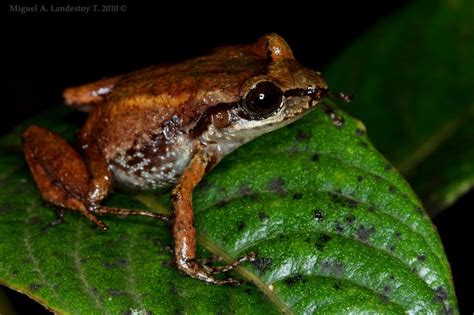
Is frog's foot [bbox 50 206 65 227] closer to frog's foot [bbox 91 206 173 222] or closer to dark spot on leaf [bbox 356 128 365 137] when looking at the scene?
frog's foot [bbox 91 206 173 222]

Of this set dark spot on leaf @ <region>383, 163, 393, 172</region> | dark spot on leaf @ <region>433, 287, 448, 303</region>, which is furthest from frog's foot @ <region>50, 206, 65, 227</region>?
dark spot on leaf @ <region>433, 287, 448, 303</region>

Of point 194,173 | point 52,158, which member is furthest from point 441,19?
point 52,158

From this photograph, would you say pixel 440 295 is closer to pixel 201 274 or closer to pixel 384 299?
pixel 384 299

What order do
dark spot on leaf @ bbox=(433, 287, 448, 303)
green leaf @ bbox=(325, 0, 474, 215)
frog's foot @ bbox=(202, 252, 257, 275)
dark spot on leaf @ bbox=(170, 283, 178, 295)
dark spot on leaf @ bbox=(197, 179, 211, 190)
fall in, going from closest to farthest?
dark spot on leaf @ bbox=(433, 287, 448, 303)
dark spot on leaf @ bbox=(170, 283, 178, 295)
frog's foot @ bbox=(202, 252, 257, 275)
dark spot on leaf @ bbox=(197, 179, 211, 190)
green leaf @ bbox=(325, 0, 474, 215)

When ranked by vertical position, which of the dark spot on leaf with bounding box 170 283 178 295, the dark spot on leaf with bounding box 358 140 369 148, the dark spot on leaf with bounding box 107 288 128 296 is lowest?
the dark spot on leaf with bounding box 107 288 128 296

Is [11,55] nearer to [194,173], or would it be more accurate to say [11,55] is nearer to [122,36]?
[122,36]

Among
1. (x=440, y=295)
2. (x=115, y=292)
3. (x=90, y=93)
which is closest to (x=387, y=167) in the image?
(x=440, y=295)
